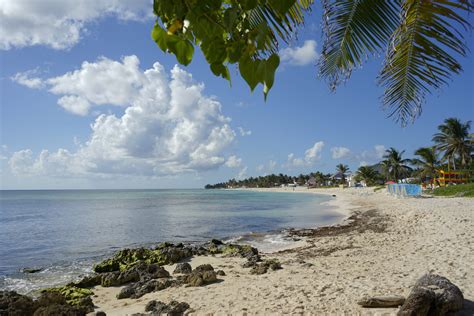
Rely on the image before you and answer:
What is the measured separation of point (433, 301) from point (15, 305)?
21.8 feet

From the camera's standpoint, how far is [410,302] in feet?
14.4

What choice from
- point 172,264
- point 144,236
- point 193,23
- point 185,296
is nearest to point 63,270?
point 172,264

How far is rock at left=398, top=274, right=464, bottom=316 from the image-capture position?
436 cm

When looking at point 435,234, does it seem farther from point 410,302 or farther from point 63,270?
point 63,270

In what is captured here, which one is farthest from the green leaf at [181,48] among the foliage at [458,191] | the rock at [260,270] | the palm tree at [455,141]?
the palm tree at [455,141]

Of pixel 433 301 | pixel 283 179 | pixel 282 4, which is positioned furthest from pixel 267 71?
pixel 283 179

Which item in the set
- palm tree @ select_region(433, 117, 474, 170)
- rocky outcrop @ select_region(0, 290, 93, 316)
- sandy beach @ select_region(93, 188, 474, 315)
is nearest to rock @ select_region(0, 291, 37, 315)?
rocky outcrop @ select_region(0, 290, 93, 316)

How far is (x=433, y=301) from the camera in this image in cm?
445

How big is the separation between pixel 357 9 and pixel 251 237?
15.7 metres

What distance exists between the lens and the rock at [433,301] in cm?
436

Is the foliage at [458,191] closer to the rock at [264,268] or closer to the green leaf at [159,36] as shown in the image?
the rock at [264,268]

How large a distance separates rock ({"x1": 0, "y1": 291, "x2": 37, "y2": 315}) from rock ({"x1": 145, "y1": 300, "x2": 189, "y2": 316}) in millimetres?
2113

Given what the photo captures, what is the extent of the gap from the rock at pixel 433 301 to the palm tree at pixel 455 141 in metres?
43.9

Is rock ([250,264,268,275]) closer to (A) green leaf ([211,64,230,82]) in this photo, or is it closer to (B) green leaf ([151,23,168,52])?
(A) green leaf ([211,64,230,82])
